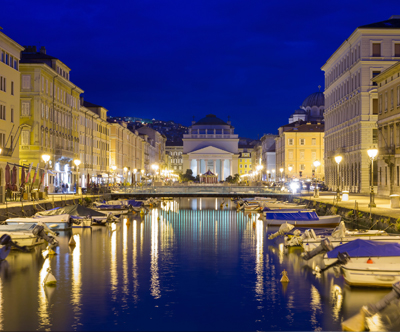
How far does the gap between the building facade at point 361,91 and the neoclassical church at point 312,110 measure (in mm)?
98416

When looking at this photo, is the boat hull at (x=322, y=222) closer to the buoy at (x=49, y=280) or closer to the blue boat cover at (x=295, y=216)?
the blue boat cover at (x=295, y=216)

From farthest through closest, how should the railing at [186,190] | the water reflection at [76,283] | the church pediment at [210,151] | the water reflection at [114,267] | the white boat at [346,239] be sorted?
the church pediment at [210,151]
the railing at [186,190]
the white boat at [346,239]
the water reflection at [114,267]
the water reflection at [76,283]

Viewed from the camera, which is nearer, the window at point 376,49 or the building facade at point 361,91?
the building facade at point 361,91

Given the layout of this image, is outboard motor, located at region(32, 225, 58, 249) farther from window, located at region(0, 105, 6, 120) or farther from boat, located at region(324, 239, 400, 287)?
window, located at region(0, 105, 6, 120)

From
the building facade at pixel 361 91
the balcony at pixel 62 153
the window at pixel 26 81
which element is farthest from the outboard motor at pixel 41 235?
the building facade at pixel 361 91

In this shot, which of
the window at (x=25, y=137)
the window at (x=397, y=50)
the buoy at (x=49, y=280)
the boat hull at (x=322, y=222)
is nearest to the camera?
the buoy at (x=49, y=280)

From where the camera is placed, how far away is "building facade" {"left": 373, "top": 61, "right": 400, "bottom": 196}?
54.9m

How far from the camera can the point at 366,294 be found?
825 inches

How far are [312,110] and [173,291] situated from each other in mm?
170220

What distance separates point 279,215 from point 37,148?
31.7 m

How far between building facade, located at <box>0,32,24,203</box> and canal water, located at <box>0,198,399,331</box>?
800 inches

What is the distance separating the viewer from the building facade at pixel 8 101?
52688 millimetres

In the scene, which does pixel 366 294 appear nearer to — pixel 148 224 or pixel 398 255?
pixel 398 255

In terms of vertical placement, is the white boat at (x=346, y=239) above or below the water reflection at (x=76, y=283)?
above
